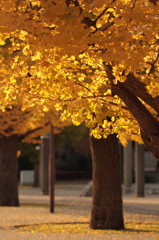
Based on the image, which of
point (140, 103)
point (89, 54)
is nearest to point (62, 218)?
point (140, 103)

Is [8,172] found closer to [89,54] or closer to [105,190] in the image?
[105,190]

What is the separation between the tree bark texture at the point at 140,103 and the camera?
9742 millimetres

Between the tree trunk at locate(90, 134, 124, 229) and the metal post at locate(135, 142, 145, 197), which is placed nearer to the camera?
the tree trunk at locate(90, 134, 124, 229)

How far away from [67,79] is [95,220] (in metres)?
5.90

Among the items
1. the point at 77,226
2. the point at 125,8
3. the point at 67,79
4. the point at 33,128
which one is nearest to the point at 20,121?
the point at 33,128

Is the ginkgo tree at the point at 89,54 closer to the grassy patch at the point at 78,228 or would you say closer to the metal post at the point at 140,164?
the grassy patch at the point at 78,228

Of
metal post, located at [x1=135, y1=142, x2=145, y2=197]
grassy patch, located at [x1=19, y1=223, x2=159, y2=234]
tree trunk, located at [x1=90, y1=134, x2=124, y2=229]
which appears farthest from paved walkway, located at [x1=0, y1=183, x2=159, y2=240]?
metal post, located at [x1=135, y1=142, x2=145, y2=197]

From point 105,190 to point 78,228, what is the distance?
125cm

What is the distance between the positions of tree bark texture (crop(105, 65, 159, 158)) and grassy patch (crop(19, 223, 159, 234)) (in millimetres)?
5713

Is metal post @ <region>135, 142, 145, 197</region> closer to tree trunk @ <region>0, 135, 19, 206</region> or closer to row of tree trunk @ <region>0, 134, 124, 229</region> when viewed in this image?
tree trunk @ <region>0, 135, 19, 206</region>

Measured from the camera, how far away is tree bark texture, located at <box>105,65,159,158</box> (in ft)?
32.0

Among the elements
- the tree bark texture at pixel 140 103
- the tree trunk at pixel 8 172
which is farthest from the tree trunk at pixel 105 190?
the tree trunk at pixel 8 172

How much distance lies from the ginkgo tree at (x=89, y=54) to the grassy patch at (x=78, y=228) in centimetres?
508

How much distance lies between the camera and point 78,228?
16.4m
